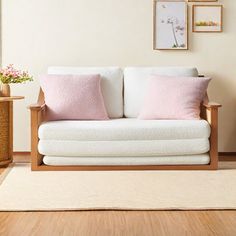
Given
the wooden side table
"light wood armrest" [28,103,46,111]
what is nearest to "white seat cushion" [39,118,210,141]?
"light wood armrest" [28,103,46,111]

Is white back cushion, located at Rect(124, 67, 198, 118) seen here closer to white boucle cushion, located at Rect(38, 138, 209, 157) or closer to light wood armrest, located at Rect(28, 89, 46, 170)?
white boucle cushion, located at Rect(38, 138, 209, 157)

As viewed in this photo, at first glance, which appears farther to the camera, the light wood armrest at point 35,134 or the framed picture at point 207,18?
the framed picture at point 207,18

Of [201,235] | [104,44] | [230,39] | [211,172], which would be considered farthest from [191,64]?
[201,235]

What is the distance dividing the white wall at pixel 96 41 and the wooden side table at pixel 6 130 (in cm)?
63

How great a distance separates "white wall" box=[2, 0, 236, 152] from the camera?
16.9 feet

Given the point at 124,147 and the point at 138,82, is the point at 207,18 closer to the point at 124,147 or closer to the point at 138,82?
the point at 138,82

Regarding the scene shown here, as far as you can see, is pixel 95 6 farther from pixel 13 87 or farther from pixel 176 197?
pixel 176 197

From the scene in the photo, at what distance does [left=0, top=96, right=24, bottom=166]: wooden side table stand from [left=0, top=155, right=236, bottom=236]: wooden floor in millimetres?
1551

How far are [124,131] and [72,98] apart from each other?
646 millimetres

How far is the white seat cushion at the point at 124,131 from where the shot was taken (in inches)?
165

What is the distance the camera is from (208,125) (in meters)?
4.26

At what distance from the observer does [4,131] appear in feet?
14.9

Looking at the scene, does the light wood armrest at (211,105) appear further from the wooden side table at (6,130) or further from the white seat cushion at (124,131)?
the wooden side table at (6,130)

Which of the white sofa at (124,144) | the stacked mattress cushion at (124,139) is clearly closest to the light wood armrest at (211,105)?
the white sofa at (124,144)
